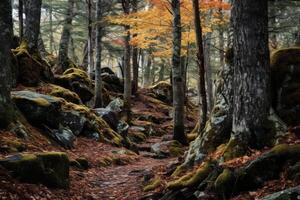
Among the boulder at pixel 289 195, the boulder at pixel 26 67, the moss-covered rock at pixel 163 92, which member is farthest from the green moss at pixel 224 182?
the moss-covered rock at pixel 163 92

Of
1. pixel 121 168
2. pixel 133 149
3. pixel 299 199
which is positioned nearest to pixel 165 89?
pixel 133 149

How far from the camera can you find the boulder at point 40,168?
6.32 meters

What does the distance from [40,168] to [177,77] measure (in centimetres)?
867

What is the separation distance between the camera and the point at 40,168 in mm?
6738

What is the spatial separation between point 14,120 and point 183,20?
11.8 m

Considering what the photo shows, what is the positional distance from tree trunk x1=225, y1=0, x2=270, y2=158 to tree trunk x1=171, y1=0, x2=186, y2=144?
25.0ft

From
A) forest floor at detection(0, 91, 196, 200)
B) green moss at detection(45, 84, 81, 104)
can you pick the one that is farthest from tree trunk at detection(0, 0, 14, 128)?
green moss at detection(45, 84, 81, 104)

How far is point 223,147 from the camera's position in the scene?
24.1 feet

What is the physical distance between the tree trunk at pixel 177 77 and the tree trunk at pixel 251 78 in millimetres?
7611

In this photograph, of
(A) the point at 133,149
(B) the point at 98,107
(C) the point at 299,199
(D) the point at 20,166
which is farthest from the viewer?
(B) the point at 98,107

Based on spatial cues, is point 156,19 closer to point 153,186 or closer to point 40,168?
point 153,186

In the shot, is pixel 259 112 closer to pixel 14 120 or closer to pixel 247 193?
pixel 247 193

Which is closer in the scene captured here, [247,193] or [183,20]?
[247,193]

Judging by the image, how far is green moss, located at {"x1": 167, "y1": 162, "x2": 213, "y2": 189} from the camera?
657 centimetres
